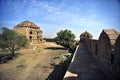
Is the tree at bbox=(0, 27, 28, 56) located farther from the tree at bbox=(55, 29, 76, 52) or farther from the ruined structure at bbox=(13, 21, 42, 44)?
the ruined structure at bbox=(13, 21, 42, 44)

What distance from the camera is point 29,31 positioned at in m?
34.6

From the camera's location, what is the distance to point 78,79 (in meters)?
6.20

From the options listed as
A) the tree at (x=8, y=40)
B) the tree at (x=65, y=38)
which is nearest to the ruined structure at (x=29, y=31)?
the tree at (x=65, y=38)

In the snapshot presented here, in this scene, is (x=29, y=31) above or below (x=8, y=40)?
above

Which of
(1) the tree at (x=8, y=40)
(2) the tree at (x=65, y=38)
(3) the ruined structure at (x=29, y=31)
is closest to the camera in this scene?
(1) the tree at (x=8, y=40)

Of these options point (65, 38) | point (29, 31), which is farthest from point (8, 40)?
point (29, 31)

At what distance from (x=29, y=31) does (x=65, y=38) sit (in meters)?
12.5

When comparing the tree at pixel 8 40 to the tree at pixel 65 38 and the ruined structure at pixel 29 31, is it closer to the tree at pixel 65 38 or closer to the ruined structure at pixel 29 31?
the tree at pixel 65 38

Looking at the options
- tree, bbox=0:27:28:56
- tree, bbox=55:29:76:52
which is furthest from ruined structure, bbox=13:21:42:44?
tree, bbox=0:27:28:56

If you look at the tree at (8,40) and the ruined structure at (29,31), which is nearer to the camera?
the tree at (8,40)

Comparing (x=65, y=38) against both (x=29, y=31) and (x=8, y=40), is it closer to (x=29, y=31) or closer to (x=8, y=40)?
(x=29, y=31)

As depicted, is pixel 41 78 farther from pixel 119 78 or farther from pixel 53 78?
pixel 119 78

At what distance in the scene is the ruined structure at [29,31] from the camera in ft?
108

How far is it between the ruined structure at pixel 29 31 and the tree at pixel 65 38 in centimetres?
981
